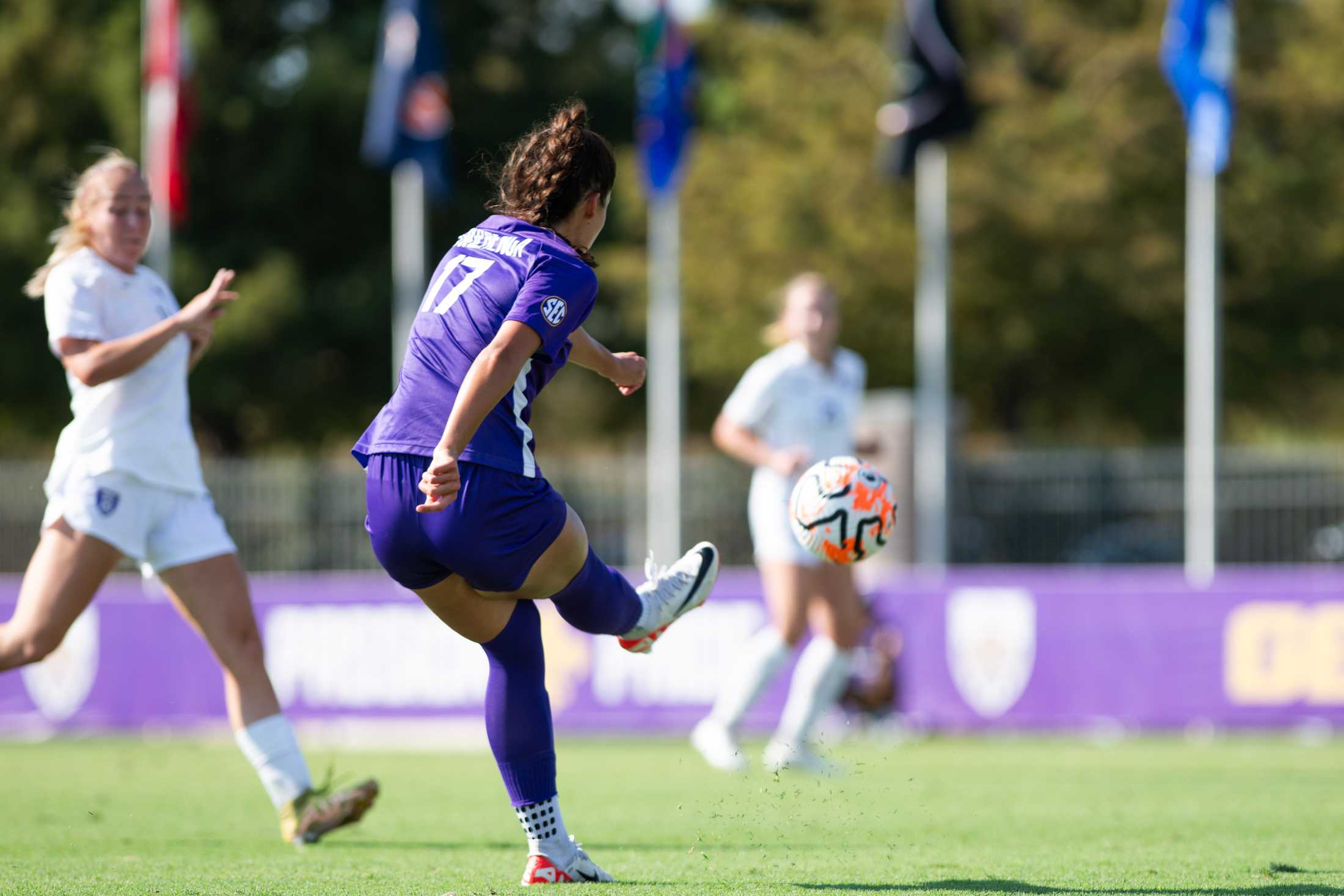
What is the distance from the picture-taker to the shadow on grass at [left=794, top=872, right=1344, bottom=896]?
470cm

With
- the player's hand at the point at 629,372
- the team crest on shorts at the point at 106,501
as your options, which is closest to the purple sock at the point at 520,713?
the player's hand at the point at 629,372

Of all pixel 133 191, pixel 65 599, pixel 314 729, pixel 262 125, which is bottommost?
pixel 314 729

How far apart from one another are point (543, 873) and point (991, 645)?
27.1ft

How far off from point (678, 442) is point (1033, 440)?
15.3 meters

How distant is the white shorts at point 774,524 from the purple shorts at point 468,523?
3.79 meters

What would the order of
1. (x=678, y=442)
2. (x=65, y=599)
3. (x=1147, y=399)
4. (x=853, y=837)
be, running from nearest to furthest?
(x=65, y=599), (x=853, y=837), (x=678, y=442), (x=1147, y=399)

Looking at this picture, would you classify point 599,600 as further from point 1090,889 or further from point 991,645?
point 991,645

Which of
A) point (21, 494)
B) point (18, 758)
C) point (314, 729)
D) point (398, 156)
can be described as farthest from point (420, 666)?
point (21, 494)

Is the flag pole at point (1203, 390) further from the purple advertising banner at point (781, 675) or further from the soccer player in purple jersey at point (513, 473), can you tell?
the soccer player in purple jersey at point (513, 473)

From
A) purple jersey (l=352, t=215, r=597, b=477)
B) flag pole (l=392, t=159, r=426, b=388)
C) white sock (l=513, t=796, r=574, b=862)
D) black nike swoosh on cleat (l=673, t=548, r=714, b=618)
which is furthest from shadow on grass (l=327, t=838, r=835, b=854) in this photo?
flag pole (l=392, t=159, r=426, b=388)

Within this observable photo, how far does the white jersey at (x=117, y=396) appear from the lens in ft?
19.3

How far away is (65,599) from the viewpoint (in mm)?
5734

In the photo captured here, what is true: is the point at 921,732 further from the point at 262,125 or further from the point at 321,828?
the point at 262,125

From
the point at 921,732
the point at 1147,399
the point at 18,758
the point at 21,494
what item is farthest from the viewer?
the point at 1147,399
